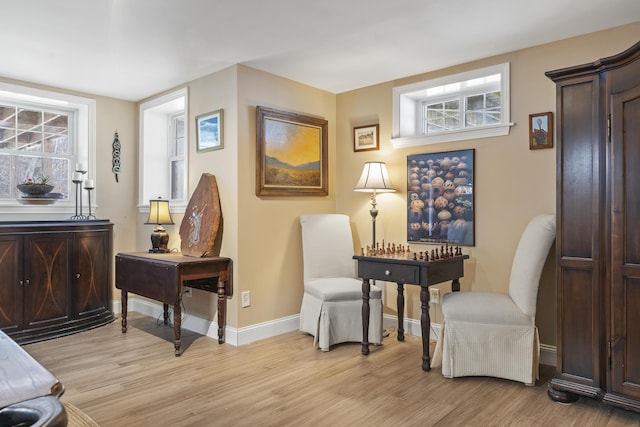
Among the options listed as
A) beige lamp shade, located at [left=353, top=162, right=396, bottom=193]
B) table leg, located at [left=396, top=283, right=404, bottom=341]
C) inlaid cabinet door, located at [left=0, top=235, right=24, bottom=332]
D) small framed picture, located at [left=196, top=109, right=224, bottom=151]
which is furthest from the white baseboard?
small framed picture, located at [left=196, top=109, right=224, bottom=151]

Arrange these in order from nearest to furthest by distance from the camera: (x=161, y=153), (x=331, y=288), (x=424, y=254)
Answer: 1. (x=424, y=254)
2. (x=331, y=288)
3. (x=161, y=153)

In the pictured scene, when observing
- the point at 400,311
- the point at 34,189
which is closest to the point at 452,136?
the point at 400,311

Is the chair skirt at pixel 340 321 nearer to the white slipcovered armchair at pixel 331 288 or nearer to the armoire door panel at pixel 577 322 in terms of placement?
the white slipcovered armchair at pixel 331 288

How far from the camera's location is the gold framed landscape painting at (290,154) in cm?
374

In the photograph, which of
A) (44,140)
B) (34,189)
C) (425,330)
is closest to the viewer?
(425,330)

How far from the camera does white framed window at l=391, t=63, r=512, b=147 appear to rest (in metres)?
3.36

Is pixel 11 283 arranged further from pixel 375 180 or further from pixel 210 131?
pixel 375 180

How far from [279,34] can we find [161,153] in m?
2.34

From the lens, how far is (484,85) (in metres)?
3.54

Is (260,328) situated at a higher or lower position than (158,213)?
lower

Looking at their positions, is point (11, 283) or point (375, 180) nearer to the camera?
point (11, 283)

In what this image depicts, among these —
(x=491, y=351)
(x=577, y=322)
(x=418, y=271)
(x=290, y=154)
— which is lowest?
(x=491, y=351)

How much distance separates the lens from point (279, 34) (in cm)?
300

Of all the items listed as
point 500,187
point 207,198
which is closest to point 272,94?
point 207,198
